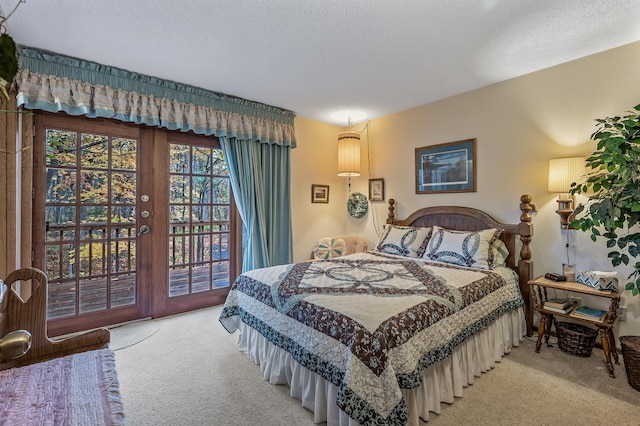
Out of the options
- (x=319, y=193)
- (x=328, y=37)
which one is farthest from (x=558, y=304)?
(x=319, y=193)

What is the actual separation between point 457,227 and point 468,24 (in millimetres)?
1993

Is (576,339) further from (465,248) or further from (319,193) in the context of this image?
(319,193)

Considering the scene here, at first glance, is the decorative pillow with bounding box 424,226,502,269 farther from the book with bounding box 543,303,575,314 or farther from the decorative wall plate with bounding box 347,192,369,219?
the decorative wall plate with bounding box 347,192,369,219

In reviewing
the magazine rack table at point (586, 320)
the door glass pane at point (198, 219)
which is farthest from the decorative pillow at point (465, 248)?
the door glass pane at point (198, 219)

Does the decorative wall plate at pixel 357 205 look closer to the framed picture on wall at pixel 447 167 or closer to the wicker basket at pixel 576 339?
the framed picture on wall at pixel 447 167

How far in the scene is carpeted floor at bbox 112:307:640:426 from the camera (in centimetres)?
171

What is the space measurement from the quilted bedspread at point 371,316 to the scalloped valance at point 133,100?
→ 5.88 feet

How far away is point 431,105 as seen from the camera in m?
3.61

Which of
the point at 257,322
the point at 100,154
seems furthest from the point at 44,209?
the point at 257,322

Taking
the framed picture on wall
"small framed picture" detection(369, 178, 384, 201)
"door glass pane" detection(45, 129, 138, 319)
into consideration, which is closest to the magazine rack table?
the framed picture on wall

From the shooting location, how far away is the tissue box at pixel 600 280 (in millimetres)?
2170

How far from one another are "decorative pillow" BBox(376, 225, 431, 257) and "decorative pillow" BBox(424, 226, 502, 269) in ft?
0.40

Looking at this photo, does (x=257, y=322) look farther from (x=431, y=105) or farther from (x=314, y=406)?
(x=431, y=105)

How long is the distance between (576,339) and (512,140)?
1829mm
